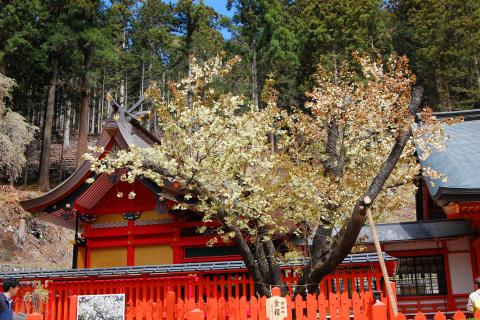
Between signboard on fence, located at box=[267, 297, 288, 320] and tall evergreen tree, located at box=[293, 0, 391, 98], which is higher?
tall evergreen tree, located at box=[293, 0, 391, 98]

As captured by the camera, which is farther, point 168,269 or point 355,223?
point 168,269

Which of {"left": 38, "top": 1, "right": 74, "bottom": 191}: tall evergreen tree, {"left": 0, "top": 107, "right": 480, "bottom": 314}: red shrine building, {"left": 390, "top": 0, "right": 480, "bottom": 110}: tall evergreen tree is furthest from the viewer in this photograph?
{"left": 38, "top": 1, "right": 74, "bottom": 191}: tall evergreen tree

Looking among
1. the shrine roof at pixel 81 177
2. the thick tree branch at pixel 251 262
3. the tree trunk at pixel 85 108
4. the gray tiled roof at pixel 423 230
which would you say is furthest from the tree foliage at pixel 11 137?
the thick tree branch at pixel 251 262

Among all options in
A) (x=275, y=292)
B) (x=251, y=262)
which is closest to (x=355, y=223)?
(x=275, y=292)

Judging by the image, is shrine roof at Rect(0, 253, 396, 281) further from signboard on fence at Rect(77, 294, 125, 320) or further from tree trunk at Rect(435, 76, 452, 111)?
tree trunk at Rect(435, 76, 452, 111)

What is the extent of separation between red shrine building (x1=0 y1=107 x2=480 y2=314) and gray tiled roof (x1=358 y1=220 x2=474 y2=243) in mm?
26

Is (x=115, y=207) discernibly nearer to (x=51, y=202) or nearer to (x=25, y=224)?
(x=51, y=202)

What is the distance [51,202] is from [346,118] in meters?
7.22

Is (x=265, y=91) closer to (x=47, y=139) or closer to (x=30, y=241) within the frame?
(x=30, y=241)

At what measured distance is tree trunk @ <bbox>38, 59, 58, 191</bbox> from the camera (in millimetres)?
29359

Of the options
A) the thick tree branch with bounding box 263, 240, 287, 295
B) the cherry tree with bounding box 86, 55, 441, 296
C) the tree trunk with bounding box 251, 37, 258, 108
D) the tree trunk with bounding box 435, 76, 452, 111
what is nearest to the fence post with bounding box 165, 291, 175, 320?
the cherry tree with bounding box 86, 55, 441, 296

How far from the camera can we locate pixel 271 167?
349 inches

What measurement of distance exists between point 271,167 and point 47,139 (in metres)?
24.6

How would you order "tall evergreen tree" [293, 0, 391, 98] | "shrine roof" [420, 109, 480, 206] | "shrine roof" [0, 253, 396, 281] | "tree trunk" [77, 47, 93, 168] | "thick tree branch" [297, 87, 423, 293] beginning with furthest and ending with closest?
"tall evergreen tree" [293, 0, 391, 98]
"tree trunk" [77, 47, 93, 168]
"shrine roof" [420, 109, 480, 206]
"shrine roof" [0, 253, 396, 281]
"thick tree branch" [297, 87, 423, 293]
